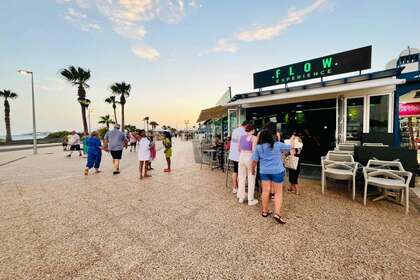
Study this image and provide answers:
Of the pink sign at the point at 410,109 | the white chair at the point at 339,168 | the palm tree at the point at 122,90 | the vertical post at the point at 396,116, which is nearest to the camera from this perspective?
the white chair at the point at 339,168

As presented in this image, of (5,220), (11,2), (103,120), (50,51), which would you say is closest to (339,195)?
(5,220)

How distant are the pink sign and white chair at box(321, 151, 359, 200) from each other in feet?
26.8

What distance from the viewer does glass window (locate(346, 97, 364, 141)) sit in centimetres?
571

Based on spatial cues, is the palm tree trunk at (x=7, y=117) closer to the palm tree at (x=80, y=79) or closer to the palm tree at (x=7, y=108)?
the palm tree at (x=7, y=108)

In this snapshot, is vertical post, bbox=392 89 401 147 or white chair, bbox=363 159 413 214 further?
vertical post, bbox=392 89 401 147

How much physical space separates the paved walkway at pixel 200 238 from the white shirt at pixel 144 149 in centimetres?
168

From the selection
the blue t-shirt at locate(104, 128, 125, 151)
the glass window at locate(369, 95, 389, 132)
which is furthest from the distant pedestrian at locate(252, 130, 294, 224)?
the blue t-shirt at locate(104, 128, 125, 151)

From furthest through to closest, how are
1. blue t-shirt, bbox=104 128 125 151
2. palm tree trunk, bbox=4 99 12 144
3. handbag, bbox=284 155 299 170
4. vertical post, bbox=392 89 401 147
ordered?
palm tree trunk, bbox=4 99 12 144
blue t-shirt, bbox=104 128 125 151
vertical post, bbox=392 89 401 147
handbag, bbox=284 155 299 170

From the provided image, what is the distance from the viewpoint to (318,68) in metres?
6.87

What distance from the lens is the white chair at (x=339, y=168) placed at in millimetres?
3443

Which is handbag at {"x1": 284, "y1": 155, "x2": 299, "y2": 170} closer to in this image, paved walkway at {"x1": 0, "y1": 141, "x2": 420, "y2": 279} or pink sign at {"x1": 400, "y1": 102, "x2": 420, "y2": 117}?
paved walkway at {"x1": 0, "y1": 141, "x2": 420, "y2": 279}

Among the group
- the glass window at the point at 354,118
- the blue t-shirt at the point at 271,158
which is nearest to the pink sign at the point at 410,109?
the glass window at the point at 354,118

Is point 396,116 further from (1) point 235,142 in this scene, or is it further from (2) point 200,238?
(2) point 200,238

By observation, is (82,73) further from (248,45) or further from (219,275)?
(219,275)
